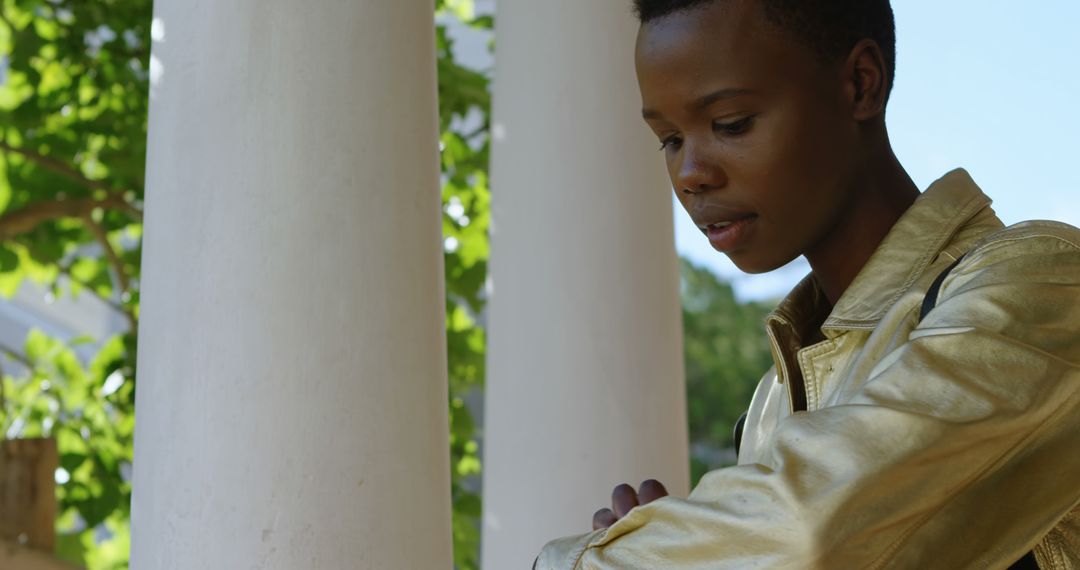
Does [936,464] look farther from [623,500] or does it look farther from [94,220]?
[94,220]

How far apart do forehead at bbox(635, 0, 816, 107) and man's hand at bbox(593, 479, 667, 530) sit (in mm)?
618

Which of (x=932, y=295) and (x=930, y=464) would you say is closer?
(x=930, y=464)

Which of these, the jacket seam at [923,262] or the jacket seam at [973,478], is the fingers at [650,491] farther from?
the jacket seam at [973,478]

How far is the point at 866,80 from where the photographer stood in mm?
2436

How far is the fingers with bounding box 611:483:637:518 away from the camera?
7.39 feet

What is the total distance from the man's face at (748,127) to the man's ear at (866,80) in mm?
26

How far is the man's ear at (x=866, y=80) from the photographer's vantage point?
7.93 ft

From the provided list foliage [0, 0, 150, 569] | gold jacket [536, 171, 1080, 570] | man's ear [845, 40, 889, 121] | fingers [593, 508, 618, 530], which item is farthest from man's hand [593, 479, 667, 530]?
foliage [0, 0, 150, 569]

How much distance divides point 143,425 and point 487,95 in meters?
5.84

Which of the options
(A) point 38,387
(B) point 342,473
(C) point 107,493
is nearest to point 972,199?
(B) point 342,473

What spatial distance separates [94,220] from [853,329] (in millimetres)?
6781

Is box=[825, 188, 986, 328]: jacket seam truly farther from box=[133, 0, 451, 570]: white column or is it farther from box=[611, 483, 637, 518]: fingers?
box=[133, 0, 451, 570]: white column

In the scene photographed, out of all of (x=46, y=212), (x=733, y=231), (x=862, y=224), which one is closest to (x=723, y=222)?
(x=733, y=231)

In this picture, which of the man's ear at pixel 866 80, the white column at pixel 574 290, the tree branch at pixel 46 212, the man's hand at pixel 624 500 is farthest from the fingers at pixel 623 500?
the tree branch at pixel 46 212
